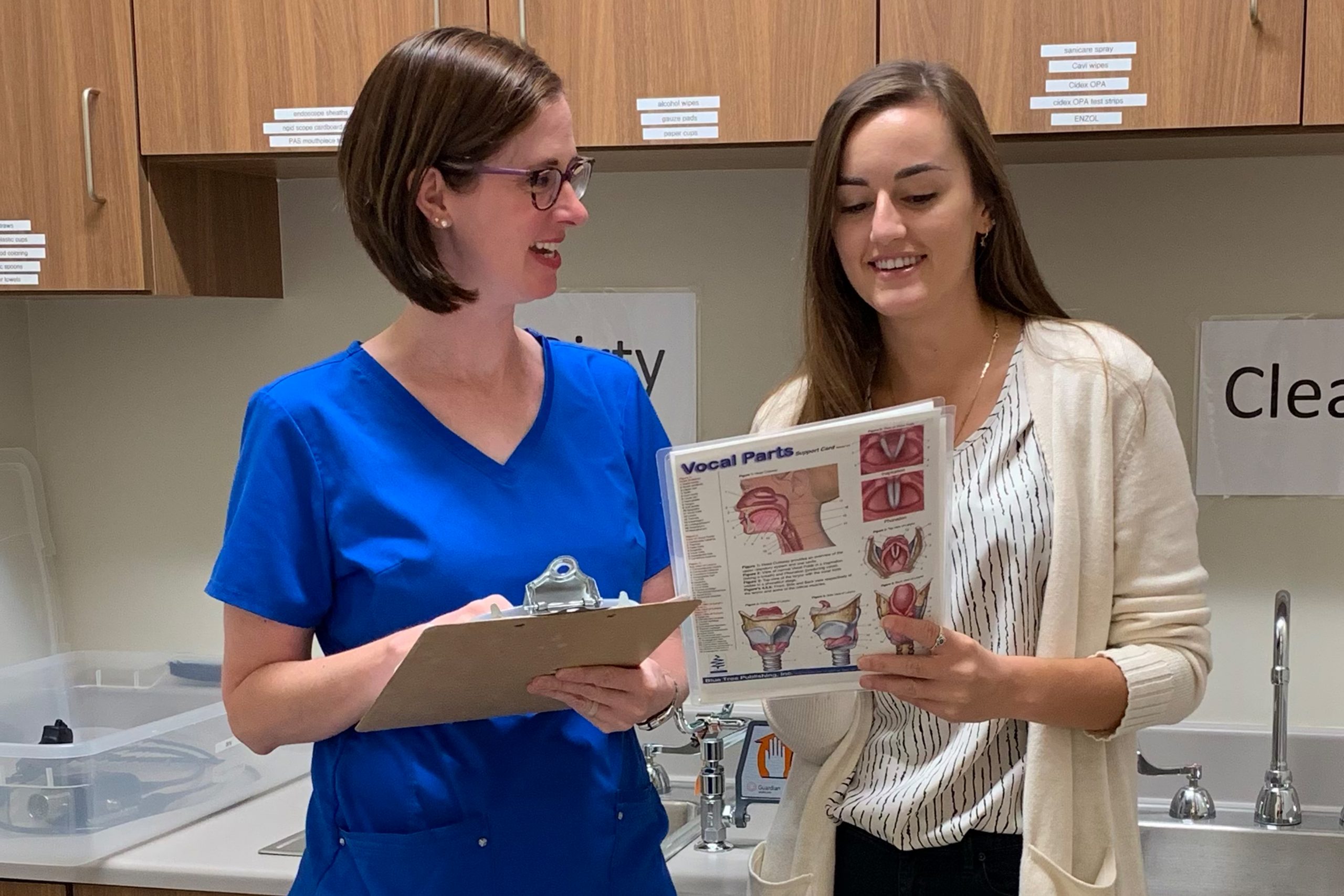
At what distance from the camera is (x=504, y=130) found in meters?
1.20

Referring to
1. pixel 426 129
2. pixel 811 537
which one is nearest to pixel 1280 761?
pixel 811 537

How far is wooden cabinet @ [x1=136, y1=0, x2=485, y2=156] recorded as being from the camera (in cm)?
180

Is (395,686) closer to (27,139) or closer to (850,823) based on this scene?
(850,823)

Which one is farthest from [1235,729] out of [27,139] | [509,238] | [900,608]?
[27,139]

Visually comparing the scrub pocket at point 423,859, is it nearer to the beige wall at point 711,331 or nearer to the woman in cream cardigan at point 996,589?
the woman in cream cardigan at point 996,589

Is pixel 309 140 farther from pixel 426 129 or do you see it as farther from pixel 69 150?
pixel 426 129

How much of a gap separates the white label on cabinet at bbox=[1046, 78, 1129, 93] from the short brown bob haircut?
0.73 metres

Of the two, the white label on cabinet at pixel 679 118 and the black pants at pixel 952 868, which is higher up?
the white label on cabinet at pixel 679 118

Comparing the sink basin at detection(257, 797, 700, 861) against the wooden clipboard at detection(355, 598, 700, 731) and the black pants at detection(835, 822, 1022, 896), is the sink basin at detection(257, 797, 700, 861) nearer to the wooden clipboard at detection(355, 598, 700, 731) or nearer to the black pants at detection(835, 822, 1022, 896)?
the black pants at detection(835, 822, 1022, 896)

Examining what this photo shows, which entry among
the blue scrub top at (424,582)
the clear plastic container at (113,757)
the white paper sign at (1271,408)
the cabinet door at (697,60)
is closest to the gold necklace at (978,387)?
the blue scrub top at (424,582)

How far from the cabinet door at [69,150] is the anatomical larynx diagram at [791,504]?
1.24 meters

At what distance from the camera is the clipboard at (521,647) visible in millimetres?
994

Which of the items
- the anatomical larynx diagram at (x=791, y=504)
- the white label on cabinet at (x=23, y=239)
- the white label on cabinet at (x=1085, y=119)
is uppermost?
the white label on cabinet at (x=1085, y=119)

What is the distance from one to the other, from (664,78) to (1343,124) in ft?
2.77
